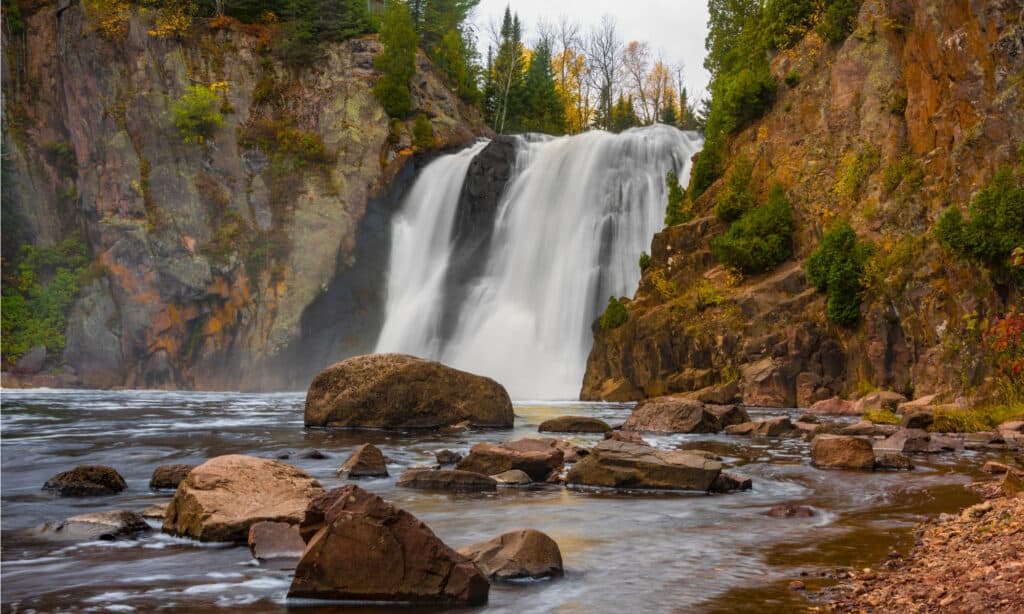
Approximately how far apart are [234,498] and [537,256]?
1358 inches

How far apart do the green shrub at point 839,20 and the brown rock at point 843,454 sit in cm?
2457

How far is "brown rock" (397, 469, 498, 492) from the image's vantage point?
34.4 ft

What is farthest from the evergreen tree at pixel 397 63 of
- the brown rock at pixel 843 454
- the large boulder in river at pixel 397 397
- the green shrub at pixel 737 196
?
the brown rock at pixel 843 454

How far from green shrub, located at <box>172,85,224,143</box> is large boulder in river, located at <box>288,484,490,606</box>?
156ft

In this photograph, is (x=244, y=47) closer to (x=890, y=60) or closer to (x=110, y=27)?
(x=110, y=27)

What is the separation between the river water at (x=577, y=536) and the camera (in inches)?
218

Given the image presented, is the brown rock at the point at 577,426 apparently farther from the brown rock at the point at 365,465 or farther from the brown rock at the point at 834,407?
the brown rock at the point at 834,407

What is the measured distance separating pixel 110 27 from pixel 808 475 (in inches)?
1962

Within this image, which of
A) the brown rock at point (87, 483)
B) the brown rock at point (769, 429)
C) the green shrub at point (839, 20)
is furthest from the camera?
the green shrub at point (839, 20)

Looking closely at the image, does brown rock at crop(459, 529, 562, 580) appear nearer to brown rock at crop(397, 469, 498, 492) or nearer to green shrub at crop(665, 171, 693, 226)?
brown rock at crop(397, 469, 498, 492)

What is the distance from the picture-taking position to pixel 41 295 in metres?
47.1

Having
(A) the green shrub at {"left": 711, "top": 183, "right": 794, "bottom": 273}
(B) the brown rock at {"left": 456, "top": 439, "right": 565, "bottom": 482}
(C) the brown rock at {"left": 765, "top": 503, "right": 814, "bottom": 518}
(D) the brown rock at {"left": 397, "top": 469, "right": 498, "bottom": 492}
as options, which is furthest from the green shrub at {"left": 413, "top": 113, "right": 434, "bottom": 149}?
(C) the brown rock at {"left": 765, "top": 503, "right": 814, "bottom": 518}

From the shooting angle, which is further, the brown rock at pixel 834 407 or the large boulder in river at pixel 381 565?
the brown rock at pixel 834 407

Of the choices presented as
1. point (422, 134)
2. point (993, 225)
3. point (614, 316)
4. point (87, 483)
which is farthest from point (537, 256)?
point (87, 483)
